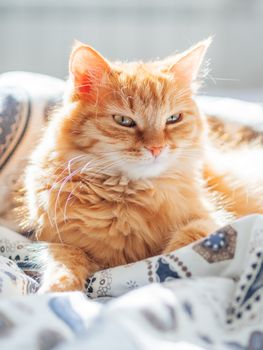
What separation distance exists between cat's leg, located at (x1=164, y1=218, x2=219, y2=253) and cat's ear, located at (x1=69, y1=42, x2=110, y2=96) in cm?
39

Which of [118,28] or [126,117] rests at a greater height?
[126,117]

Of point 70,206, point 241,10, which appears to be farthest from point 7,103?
point 241,10

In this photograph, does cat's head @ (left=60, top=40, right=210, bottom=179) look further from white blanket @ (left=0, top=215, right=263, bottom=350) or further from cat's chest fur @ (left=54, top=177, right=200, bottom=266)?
white blanket @ (left=0, top=215, right=263, bottom=350)

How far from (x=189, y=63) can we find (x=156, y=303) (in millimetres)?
739

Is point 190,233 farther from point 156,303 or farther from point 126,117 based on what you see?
point 156,303

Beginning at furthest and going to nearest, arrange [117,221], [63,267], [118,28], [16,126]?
[118,28]
[16,126]
[117,221]
[63,267]

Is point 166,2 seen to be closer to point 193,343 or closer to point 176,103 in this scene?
point 176,103

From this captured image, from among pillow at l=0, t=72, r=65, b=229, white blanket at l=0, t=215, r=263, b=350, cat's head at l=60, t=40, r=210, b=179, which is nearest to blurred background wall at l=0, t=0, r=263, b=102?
pillow at l=0, t=72, r=65, b=229

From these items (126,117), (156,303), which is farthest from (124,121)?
(156,303)

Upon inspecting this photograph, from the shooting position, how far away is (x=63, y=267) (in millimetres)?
1293

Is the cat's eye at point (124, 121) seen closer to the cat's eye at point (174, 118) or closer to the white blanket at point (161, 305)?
the cat's eye at point (174, 118)

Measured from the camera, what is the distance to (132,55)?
9.07ft

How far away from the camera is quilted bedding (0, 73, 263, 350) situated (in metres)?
0.84

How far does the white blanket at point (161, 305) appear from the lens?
842 millimetres
